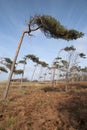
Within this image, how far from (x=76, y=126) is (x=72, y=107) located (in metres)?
2.84

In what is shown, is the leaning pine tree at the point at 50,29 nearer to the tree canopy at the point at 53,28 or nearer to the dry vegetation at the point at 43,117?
the tree canopy at the point at 53,28

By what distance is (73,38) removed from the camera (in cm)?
1727

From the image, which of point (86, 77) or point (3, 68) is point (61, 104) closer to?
point (3, 68)

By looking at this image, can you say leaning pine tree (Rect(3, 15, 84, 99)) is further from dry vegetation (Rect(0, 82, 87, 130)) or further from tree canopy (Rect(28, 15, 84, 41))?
dry vegetation (Rect(0, 82, 87, 130))

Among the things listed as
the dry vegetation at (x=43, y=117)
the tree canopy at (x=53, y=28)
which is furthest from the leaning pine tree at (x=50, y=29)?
the dry vegetation at (x=43, y=117)

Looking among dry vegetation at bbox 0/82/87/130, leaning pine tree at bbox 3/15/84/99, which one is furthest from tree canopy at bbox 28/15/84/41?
dry vegetation at bbox 0/82/87/130

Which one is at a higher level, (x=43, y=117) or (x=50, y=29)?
(x=50, y=29)

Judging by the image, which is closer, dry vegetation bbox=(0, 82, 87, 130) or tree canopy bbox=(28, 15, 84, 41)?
dry vegetation bbox=(0, 82, 87, 130)

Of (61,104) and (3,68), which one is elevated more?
(3,68)

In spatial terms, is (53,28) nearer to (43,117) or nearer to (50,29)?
(50,29)

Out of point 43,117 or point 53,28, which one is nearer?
point 43,117

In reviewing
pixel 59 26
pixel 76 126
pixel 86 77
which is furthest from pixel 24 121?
pixel 86 77

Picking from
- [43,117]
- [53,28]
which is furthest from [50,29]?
[43,117]

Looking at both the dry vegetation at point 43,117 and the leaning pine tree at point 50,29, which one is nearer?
the dry vegetation at point 43,117
